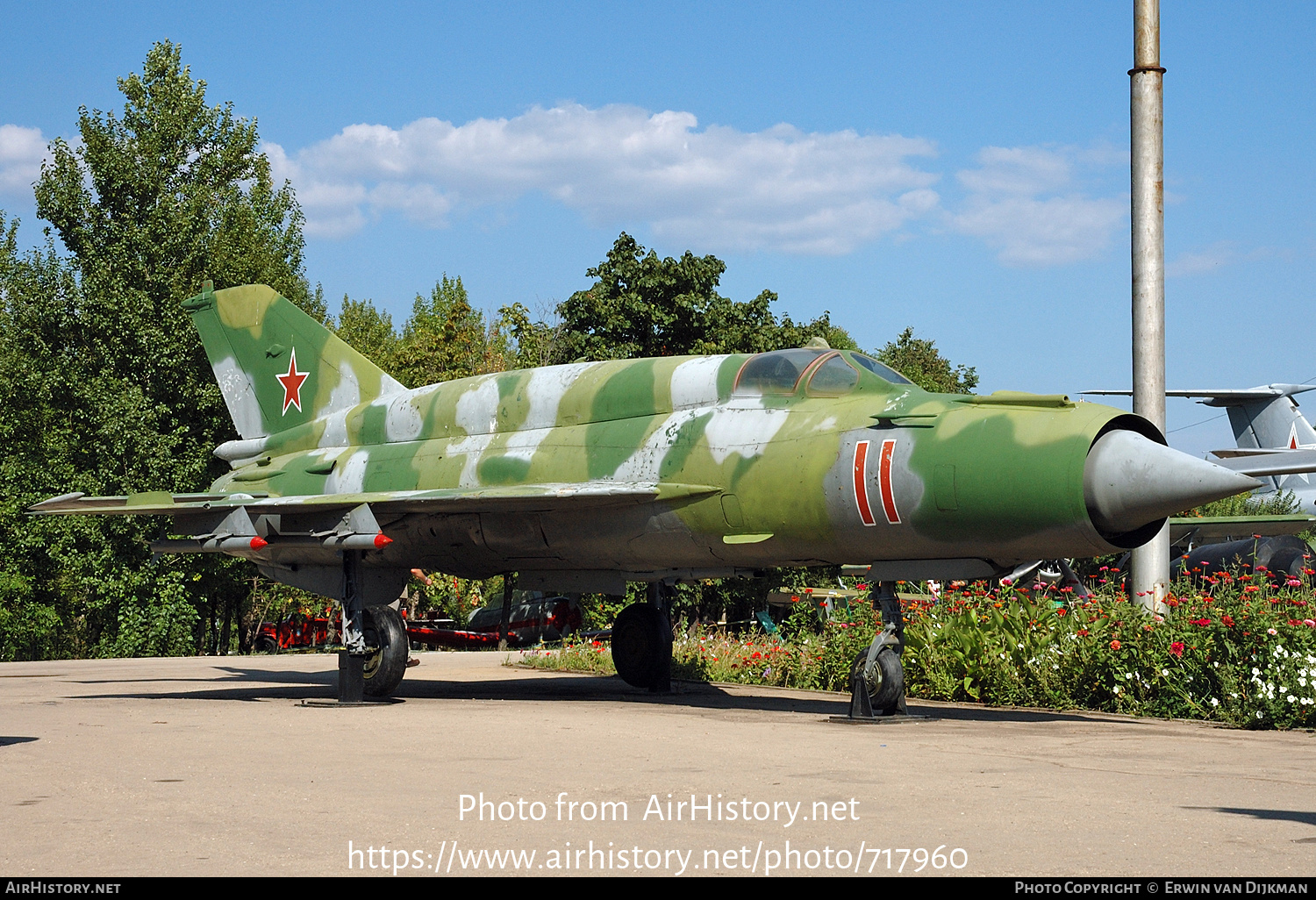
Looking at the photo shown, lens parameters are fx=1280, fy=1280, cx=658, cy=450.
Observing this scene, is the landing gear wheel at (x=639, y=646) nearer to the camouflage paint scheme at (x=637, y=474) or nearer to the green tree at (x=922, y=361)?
the camouflage paint scheme at (x=637, y=474)

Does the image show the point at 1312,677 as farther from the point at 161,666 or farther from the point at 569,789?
the point at 161,666

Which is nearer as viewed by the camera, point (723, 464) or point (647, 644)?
point (723, 464)

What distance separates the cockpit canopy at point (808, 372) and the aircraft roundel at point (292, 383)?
7.20m

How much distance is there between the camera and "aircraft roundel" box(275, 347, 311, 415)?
1697 cm

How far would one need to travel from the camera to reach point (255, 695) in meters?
14.6

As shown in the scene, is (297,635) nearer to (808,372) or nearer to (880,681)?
(808,372)

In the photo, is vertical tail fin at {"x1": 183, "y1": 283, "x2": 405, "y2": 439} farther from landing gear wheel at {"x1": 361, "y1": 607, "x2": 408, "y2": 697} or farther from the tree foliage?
the tree foliage

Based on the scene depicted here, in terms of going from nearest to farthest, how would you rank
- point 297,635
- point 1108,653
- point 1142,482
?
point 1142,482 → point 1108,653 → point 297,635

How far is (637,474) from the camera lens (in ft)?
41.3

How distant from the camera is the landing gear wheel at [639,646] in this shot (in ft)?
48.0

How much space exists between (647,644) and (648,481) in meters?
2.96

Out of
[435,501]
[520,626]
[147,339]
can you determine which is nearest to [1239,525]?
[520,626]

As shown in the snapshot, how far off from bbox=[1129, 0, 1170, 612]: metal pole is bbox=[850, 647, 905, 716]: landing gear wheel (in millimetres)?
3895
